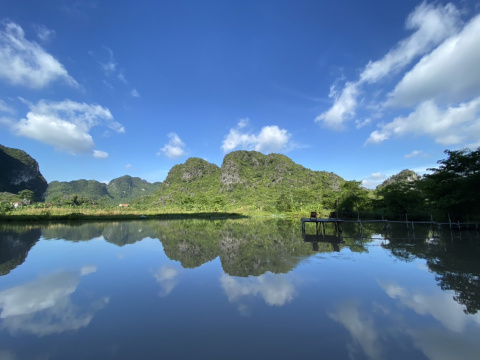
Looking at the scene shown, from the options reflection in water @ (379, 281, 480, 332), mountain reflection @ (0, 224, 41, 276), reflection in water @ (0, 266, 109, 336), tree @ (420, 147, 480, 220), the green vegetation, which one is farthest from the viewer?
the green vegetation

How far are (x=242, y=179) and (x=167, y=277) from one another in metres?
89.7

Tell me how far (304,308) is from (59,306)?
6034mm

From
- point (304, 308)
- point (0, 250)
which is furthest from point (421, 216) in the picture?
point (0, 250)

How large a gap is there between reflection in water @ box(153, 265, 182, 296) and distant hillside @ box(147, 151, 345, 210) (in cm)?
6367

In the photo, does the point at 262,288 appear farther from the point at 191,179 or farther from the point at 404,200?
the point at 191,179

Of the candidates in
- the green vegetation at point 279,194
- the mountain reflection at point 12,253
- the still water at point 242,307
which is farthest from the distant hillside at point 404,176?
the mountain reflection at point 12,253

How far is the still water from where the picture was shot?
4059 mm

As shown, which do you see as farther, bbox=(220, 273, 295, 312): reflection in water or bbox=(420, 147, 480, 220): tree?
bbox=(420, 147, 480, 220): tree

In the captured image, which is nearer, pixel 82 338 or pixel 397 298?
pixel 82 338

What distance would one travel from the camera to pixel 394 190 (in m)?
28.0

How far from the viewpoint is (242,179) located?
3856 inches

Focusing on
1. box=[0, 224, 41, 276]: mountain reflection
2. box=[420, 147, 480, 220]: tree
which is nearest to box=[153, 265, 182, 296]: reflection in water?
box=[0, 224, 41, 276]: mountain reflection

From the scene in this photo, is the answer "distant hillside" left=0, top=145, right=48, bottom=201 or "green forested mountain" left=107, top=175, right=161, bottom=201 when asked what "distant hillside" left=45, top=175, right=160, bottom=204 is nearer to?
"green forested mountain" left=107, top=175, right=161, bottom=201

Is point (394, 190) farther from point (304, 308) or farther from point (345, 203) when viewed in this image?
point (304, 308)
